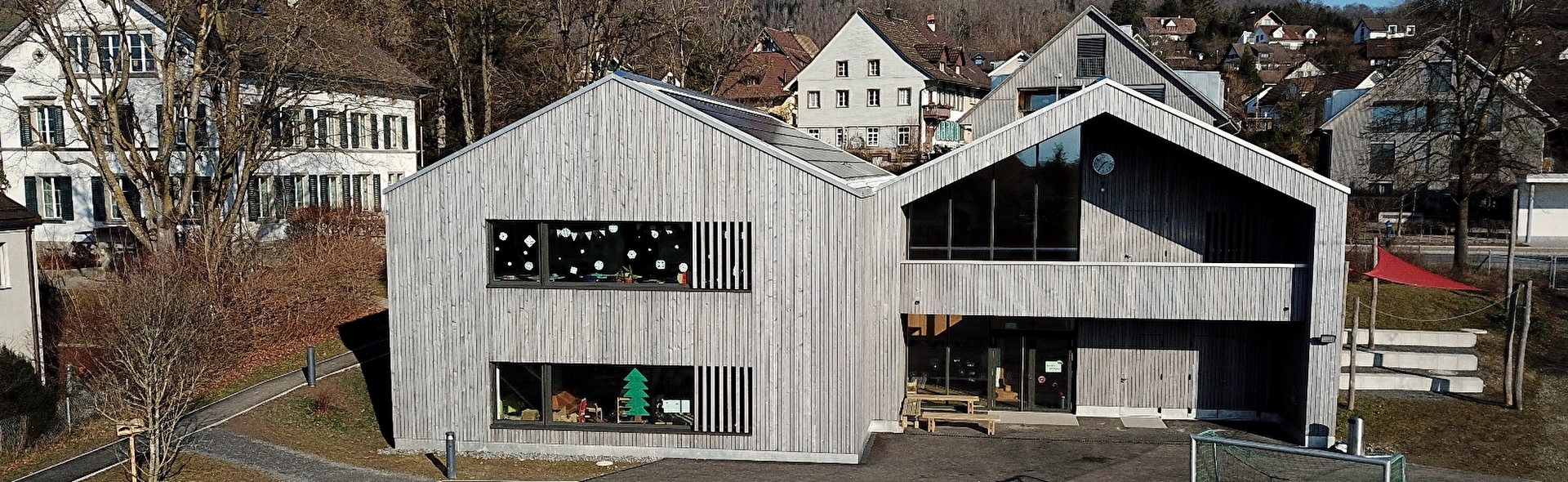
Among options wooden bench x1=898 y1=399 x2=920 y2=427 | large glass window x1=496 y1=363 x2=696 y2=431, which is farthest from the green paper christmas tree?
wooden bench x1=898 y1=399 x2=920 y2=427

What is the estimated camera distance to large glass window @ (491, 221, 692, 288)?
17.6 metres

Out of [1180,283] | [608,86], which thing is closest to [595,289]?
[608,86]

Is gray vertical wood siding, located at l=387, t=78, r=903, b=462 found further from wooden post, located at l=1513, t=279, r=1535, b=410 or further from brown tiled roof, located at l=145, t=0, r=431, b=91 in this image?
brown tiled roof, located at l=145, t=0, r=431, b=91

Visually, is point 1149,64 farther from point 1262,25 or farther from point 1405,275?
point 1262,25

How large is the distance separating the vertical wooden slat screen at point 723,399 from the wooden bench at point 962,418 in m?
3.69

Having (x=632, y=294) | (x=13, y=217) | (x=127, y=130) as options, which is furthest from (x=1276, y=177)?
(x=127, y=130)

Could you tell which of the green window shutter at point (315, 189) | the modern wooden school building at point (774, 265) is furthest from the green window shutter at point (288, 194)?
the modern wooden school building at point (774, 265)

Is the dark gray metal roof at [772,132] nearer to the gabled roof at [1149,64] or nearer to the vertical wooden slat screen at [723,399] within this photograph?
the vertical wooden slat screen at [723,399]

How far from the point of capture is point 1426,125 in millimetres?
28641

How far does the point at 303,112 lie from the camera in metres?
39.8

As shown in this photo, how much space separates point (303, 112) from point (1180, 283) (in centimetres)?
3238

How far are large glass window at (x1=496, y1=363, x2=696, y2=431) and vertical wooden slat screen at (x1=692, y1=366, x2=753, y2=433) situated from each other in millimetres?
163

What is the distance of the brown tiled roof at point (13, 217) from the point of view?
20484 millimetres

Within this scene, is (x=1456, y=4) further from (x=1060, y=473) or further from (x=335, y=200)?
(x=335, y=200)
